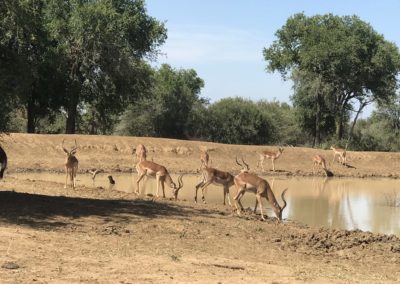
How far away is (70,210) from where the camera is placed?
13570 millimetres

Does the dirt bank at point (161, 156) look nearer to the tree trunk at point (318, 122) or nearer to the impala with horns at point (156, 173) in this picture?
the impala with horns at point (156, 173)

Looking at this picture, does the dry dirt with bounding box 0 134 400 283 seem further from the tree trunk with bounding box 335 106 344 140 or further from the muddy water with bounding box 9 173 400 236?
the tree trunk with bounding box 335 106 344 140

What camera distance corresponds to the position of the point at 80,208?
13906 millimetres

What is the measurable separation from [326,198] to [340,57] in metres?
28.1

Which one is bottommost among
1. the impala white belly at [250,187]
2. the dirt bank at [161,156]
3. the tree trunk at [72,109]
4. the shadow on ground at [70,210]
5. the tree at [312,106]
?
the shadow on ground at [70,210]

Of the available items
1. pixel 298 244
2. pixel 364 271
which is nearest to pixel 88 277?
pixel 364 271

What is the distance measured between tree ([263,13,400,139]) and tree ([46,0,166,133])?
608 inches

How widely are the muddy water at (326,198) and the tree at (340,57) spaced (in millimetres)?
19761

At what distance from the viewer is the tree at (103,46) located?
3847cm

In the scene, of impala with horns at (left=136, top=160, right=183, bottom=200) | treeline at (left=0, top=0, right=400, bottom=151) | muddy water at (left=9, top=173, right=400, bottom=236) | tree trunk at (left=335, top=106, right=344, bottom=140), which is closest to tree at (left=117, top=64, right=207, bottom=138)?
treeline at (left=0, top=0, right=400, bottom=151)

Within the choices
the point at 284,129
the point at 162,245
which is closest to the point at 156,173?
the point at 162,245

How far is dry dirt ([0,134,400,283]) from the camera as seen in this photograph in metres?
8.62

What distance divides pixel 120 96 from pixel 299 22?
21.4m

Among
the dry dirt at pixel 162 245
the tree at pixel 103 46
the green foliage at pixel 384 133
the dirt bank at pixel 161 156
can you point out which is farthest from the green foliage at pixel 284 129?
the dry dirt at pixel 162 245
